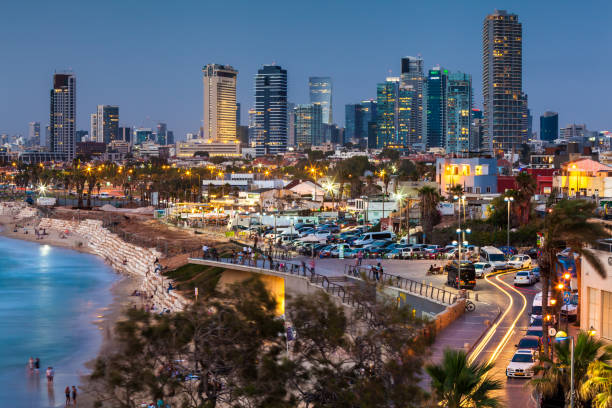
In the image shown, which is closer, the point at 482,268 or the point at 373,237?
the point at 482,268

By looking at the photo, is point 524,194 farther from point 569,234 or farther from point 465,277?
point 569,234

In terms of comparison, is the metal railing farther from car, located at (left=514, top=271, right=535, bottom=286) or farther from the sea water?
the sea water

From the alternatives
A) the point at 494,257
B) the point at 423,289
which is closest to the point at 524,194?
the point at 494,257

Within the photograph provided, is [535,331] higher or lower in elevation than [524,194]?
lower

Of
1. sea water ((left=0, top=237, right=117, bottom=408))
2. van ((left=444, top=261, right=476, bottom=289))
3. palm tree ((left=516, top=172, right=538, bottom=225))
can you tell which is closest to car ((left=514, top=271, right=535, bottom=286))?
van ((left=444, top=261, right=476, bottom=289))

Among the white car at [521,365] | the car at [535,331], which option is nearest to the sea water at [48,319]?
the white car at [521,365]

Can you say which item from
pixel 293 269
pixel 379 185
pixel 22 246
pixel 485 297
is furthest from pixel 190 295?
pixel 379 185

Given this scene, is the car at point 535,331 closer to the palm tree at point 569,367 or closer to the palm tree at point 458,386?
the palm tree at point 569,367
